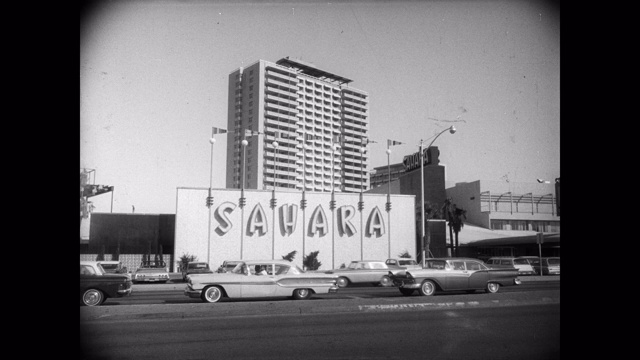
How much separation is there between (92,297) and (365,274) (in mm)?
13405

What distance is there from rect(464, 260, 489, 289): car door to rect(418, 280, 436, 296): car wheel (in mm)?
1489

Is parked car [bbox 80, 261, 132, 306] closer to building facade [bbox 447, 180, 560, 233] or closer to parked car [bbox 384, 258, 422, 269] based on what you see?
parked car [bbox 384, 258, 422, 269]

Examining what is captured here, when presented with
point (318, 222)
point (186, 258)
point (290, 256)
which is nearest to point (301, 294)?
point (186, 258)

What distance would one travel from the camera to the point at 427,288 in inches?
658

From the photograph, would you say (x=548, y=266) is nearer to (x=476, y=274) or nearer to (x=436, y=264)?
(x=476, y=274)

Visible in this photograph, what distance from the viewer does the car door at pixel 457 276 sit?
17.0 meters

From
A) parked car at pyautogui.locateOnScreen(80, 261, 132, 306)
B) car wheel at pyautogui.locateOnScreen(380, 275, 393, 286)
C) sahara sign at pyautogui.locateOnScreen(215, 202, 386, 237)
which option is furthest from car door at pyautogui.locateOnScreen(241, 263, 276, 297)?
sahara sign at pyautogui.locateOnScreen(215, 202, 386, 237)

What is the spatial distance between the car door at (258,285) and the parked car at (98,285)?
3.55 meters

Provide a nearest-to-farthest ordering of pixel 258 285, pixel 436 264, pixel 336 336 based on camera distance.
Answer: pixel 336 336 → pixel 258 285 → pixel 436 264

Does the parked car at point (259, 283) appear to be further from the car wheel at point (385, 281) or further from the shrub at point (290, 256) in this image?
the shrub at point (290, 256)

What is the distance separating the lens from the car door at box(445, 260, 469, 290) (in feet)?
55.7
